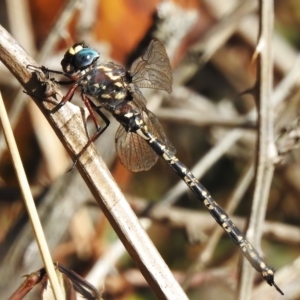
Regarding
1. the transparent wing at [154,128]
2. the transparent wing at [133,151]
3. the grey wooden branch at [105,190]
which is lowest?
the grey wooden branch at [105,190]

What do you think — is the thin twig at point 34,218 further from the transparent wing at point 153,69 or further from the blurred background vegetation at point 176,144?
the blurred background vegetation at point 176,144

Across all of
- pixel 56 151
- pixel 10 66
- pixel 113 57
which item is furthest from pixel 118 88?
pixel 113 57

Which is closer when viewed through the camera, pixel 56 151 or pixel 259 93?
pixel 259 93

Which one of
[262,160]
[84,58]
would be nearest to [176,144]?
[262,160]

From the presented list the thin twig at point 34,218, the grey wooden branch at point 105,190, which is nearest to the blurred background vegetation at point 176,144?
the grey wooden branch at point 105,190

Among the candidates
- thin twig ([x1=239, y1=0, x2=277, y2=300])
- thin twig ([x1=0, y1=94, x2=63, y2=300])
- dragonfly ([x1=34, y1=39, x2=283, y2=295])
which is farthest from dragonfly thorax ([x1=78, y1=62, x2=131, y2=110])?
thin twig ([x1=0, y1=94, x2=63, y2=300])

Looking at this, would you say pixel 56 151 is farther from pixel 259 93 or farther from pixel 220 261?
pixel 259 93
